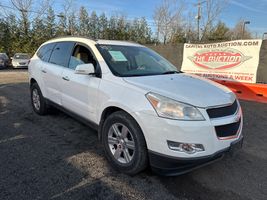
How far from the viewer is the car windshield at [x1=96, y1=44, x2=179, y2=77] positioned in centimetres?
372

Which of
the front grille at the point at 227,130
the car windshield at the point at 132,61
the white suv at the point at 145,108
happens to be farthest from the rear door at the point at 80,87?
the front grille at the point at 227,130

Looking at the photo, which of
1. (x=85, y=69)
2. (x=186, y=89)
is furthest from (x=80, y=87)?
(x=186, y=89)

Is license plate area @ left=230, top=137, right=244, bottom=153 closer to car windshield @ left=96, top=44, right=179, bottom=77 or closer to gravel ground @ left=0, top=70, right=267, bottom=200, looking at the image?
gravel ground @ left=0, top=70, right=267, bottom=200

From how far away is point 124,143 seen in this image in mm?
3260

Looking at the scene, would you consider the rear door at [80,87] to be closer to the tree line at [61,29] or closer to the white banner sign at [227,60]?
the white banner sign at [227,60]

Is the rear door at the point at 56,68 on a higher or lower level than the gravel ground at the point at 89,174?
higher

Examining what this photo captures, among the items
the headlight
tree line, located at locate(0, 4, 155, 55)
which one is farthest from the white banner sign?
tree line, located at locate(0, 4, 155, 55)

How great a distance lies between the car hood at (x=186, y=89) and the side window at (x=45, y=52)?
2.76 m

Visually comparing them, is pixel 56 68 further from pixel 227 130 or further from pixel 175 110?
pixel 227 130

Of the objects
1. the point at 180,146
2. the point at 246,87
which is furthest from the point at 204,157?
the point at 246,87

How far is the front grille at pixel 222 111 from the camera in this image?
2847mm

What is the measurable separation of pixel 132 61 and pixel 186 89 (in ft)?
4.08

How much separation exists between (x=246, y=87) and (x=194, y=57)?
107 inches

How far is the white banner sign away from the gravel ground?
11.6 feet
